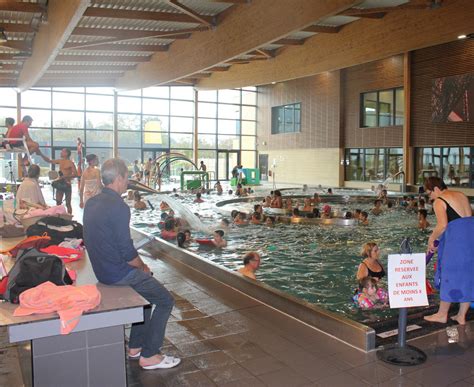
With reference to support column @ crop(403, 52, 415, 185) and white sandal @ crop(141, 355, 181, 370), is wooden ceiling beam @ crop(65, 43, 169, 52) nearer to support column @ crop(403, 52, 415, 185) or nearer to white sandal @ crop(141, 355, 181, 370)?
white sandal @ crop(141, 355, 181, 370)

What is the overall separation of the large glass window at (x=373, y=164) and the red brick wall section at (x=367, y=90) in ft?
1.51

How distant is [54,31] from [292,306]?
8524mm

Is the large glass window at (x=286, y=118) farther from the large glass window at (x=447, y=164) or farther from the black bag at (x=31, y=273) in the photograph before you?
the black bag at (x=31, y=273)

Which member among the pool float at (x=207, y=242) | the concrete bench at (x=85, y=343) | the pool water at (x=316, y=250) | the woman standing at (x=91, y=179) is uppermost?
the woman standing at (x=91, y=179)

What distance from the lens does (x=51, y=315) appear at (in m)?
2.69

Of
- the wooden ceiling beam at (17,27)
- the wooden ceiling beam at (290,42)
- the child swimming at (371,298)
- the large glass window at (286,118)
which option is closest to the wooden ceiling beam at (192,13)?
the wooden ceiling beam at (17,27)

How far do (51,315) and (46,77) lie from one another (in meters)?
20.7

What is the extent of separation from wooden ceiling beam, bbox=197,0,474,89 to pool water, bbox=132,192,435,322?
17.7 feet

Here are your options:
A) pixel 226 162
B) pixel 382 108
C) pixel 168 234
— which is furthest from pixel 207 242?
pixel 226 162

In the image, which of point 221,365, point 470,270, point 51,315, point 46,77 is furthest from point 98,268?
point 46,77

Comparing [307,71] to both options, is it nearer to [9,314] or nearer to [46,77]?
[46,77]

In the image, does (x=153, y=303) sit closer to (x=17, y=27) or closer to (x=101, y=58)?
(x=17, y=27)

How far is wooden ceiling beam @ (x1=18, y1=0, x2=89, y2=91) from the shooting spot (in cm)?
813

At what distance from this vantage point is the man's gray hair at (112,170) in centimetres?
348
